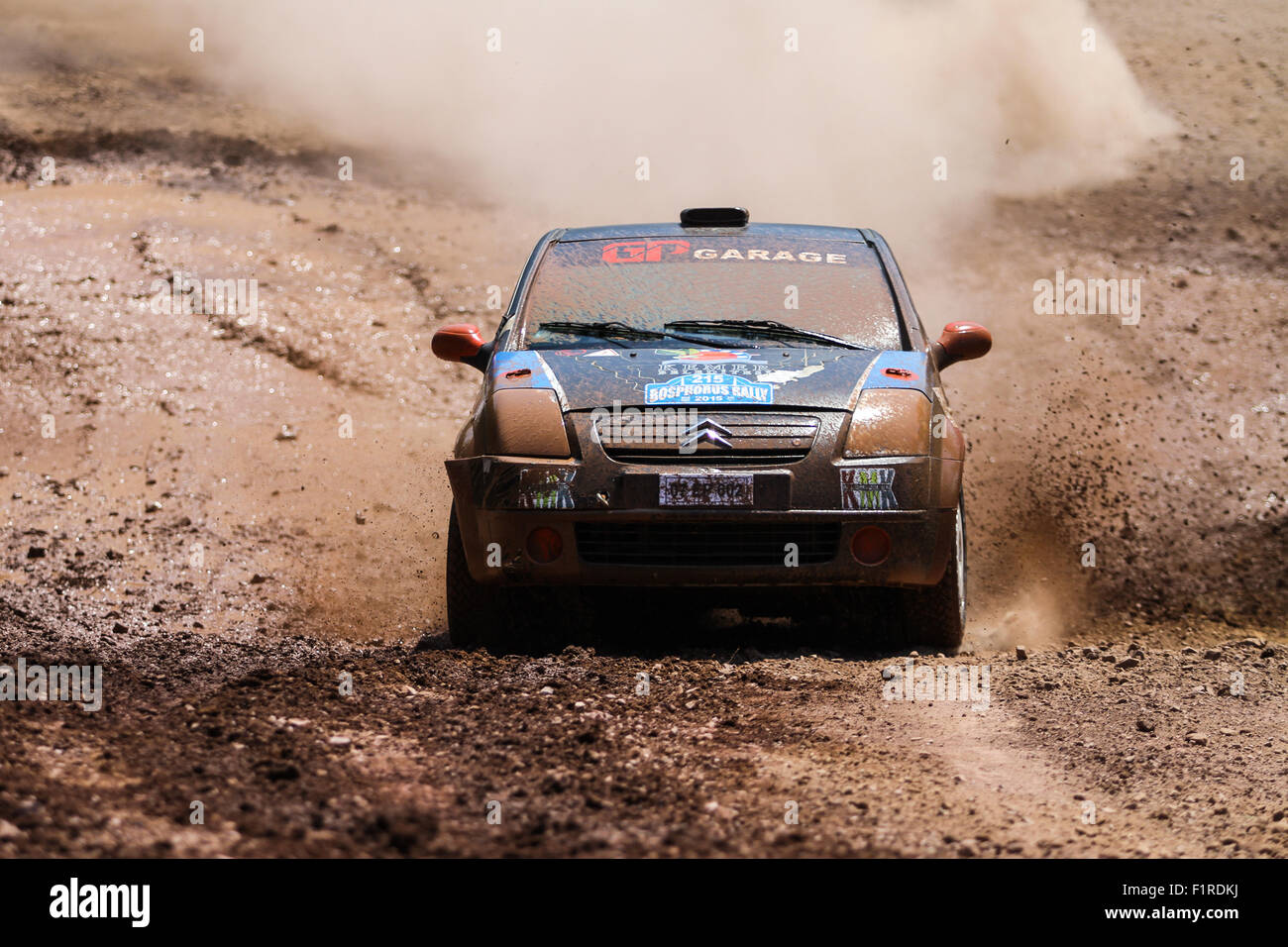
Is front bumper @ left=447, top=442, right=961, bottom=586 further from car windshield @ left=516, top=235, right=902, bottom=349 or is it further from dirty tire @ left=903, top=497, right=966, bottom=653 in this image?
car windshield @ left=516, top=235, right=902, bottom=349

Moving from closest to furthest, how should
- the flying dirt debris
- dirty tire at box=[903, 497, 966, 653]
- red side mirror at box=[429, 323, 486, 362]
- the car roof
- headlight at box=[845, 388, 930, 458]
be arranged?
1. the flying dirt debris
2. headlight at box=[845, 388, 930, 458]
3. dirty tire at box=[903, 497, 966, 653]
4. red side mirror at box=[429, 323, 486, 362]
5. the car roof

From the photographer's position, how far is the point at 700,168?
16.9m

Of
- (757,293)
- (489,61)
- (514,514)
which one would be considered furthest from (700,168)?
(514,514)

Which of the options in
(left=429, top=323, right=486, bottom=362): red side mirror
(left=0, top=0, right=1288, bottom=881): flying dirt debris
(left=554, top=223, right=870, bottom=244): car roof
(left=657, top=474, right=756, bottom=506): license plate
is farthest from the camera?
(left=554, top=223, right=870, bottom=244): car roof

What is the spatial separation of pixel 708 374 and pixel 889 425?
2.29 ft

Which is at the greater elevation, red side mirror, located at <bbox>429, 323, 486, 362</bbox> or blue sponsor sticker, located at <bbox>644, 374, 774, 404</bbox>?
red side mirror, located at <bbox>429, 323, 486, 362</bbox>

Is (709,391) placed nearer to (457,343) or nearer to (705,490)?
(705,490)

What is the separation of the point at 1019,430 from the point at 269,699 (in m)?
6.84

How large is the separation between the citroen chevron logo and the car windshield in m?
0.68

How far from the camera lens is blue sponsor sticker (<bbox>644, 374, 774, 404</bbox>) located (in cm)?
524

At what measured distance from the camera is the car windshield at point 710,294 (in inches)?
231

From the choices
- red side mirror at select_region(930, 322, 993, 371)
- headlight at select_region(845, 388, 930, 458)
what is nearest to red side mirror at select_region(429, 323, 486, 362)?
headlight at select_region(845, 388, 930, 458)

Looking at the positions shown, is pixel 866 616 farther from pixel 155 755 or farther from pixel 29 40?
pixel 29 40

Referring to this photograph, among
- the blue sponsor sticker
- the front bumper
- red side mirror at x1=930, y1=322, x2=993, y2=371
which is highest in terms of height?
red side mirror at x1=930, y1=322, x2=993, y2=371
